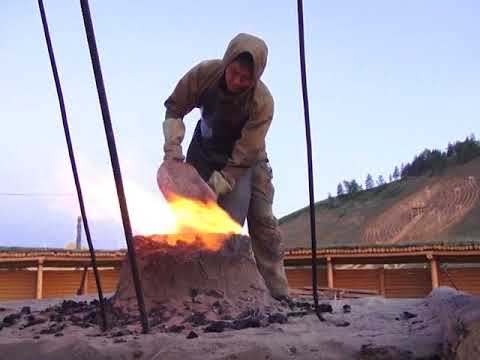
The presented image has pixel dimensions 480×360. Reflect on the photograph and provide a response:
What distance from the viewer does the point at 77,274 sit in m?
13.8

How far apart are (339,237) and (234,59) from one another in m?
38.0

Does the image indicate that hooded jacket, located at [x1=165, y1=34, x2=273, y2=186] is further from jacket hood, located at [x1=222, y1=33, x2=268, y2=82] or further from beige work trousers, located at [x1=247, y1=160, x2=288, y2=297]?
beige work trousers, located at [x1=247, y1=160, x2=288, y2=297]

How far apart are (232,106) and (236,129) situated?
0.22 m

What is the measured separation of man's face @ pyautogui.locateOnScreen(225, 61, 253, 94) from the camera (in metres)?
3.44

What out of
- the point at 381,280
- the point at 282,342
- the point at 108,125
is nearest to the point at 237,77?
the point at 108,125

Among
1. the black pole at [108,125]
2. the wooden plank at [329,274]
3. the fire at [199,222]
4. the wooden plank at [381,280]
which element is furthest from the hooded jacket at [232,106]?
the wooden plank at [381,280]

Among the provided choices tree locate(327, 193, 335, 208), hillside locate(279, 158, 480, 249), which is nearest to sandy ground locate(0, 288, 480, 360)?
hillside locate(279, 158, 480, 249)

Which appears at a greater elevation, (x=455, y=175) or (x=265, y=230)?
(x=455, y=175)

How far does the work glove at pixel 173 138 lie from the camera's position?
142 inches

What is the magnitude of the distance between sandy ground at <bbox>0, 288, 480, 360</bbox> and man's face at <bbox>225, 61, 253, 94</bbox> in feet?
5.00

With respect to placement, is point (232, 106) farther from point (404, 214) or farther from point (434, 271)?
point (404, 214)

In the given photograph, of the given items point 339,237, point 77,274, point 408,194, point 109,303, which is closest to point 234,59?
point 109,303

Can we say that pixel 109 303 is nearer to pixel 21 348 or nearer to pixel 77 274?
pixel 21 348

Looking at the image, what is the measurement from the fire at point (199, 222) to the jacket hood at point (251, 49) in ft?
2.85
